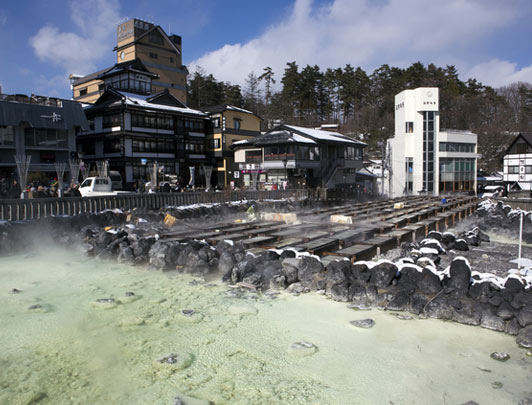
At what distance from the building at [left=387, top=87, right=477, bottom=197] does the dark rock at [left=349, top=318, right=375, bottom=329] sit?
41.2 metres

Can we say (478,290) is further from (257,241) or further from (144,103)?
(144,103)

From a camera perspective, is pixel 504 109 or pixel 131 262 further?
pixel 504 109

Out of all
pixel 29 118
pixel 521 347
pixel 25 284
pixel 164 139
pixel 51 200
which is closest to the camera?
pixel 521 347

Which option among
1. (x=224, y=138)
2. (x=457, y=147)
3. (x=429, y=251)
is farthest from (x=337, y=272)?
(x=457, y=147)

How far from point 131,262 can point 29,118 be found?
25.6m

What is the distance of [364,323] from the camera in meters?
6.41

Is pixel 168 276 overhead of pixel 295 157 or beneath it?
beneath

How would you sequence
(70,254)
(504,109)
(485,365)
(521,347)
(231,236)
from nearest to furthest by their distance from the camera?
(485,365) → (521,347) → (70,254) → (231,236) → (504,109)

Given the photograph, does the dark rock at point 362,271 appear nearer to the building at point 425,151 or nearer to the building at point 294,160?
the building at point 294,160

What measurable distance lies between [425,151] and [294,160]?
63.6 ft

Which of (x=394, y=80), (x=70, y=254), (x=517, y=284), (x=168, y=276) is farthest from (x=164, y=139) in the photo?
(x=394, y=80)

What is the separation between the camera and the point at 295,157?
35.0 meters

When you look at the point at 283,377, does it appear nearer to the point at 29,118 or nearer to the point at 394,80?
the point at 29,118

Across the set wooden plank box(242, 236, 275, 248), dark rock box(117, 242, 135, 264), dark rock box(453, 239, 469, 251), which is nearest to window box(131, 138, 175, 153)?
wooden plank box(242, 236, 275, 248)
